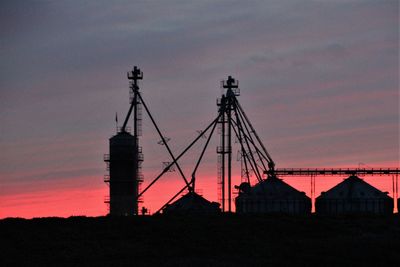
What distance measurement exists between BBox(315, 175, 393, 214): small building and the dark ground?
864 inches

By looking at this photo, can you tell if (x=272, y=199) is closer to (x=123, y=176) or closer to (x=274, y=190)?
(x=274, y=190)

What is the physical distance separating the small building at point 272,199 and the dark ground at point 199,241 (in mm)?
23150

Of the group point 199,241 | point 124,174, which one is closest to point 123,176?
point 124,174

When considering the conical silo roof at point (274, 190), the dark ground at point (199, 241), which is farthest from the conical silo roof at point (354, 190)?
the dark ground at point (199, 241)

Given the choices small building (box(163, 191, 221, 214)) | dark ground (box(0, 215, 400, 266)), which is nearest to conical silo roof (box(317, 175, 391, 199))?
Answer: small building (box(163, 191, 221, 214))

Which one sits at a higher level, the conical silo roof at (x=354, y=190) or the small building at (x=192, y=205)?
the conical silo roof at (x=354, y=190)

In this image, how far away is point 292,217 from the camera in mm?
92875

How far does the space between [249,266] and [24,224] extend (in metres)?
20.5

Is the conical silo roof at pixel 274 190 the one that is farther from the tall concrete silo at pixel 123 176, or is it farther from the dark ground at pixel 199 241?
the dark ground at pixel 199 241

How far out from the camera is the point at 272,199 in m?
114

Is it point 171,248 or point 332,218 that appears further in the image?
point 332,218

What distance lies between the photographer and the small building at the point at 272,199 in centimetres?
11356

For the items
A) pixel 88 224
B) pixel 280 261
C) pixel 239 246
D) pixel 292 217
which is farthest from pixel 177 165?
pixel 280 261

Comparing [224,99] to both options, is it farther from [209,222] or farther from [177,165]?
[209,222]
